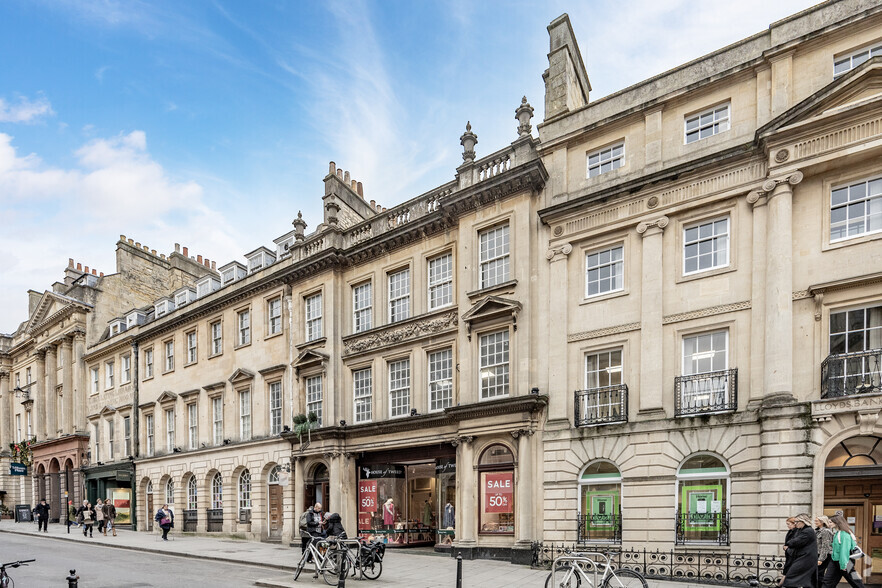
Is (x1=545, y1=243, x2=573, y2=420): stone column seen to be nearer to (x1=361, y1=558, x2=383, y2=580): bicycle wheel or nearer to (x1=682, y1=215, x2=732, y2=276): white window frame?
(x1=682, y1=215, x2=732, y2=276): white window frame

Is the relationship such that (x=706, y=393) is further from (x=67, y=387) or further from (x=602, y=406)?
(x=67, y=387)

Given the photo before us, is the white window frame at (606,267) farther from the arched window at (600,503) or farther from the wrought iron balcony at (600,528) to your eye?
the wrought iron balcony at (600,528)

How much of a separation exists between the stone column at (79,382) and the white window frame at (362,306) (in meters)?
24.6

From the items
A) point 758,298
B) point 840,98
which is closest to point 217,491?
point 758,298

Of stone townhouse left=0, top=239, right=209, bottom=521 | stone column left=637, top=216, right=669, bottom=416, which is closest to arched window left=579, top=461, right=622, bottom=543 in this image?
stone column left=637, top=216, right=669, bottom=416

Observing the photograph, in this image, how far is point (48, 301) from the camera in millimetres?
40875

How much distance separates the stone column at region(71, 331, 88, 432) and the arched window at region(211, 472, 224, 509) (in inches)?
604

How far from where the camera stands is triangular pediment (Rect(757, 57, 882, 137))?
12472 mm

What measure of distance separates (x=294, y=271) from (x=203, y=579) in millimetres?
12574

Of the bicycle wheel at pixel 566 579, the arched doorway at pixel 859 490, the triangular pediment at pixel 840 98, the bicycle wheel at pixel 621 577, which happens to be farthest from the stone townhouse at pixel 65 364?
the triangular pediment at pixel 840 98

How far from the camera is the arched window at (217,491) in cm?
2698

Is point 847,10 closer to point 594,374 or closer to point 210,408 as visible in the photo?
point 594,374

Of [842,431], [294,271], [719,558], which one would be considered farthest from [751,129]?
[294,271]

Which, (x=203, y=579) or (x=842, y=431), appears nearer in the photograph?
(x=842, y=431)
